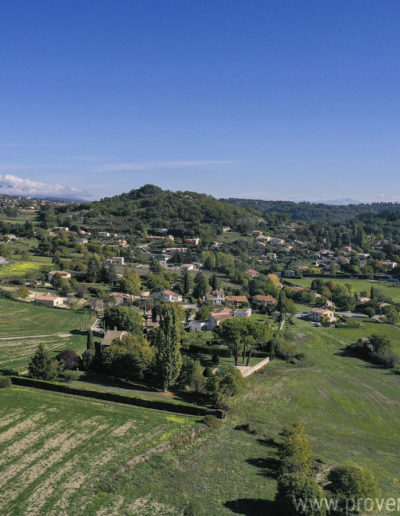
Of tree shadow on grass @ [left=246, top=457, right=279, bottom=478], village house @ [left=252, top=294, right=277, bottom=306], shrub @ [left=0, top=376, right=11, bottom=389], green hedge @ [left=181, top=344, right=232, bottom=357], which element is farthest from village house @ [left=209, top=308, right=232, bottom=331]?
tree shadow on grass @ [left=246, top=457, right=279, bottom=478]

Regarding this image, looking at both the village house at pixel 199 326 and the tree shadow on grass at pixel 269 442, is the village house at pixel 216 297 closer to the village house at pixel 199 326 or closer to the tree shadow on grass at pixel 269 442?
the village house at pixel 199 326

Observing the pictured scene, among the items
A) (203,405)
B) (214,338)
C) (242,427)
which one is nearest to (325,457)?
(242,427)

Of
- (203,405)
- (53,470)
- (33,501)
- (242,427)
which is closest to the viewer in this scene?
(33,501)

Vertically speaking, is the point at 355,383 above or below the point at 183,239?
below

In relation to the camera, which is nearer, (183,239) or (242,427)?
(242,427)

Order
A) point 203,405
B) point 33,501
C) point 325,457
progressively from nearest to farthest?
point 33,501, point 325,457, point 203,405

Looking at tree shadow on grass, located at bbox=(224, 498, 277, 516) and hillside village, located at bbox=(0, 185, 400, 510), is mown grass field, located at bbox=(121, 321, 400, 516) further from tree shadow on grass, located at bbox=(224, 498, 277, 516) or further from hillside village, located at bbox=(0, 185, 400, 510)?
hillside village, located at bbox=(0, 185, 400, 510)

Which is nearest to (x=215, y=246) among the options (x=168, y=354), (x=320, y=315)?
(x=320, y=315)

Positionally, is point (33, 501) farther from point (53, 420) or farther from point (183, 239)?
point (183, 239)
